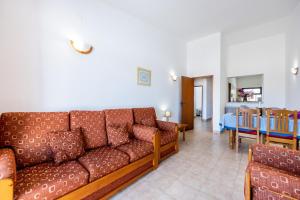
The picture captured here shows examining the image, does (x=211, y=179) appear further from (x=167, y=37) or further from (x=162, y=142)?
(x=167, y=37)

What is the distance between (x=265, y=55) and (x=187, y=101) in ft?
10.3

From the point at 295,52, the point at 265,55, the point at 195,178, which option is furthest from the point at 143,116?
the point at 265,55

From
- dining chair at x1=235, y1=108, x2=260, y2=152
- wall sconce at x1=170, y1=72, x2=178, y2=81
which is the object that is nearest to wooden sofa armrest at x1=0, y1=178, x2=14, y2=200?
dining chair at x1=235, y1=108, x2=260, y2=152

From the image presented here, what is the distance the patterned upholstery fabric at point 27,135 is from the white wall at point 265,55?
5.55 meters

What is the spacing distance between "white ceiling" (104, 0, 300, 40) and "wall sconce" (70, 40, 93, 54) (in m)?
1.14

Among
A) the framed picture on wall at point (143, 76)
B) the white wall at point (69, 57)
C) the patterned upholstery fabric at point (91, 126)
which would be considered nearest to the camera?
the white wall at point (69, 57)

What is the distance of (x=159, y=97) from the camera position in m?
4.14

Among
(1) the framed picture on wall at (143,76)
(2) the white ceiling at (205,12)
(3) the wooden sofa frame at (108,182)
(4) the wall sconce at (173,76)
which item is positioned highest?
(2) the white ceiling at (205,12)

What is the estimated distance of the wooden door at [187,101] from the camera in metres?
4.94

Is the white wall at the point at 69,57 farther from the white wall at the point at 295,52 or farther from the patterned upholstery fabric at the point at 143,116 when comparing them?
the white wall at the point at 295,52

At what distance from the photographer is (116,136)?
7.16ft

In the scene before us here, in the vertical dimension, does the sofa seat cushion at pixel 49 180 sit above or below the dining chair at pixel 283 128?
below

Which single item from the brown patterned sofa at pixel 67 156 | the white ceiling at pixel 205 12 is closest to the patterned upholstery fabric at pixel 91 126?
the brown patterned sofa at pixel 67 156

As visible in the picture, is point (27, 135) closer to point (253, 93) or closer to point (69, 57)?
point (69, 57)
